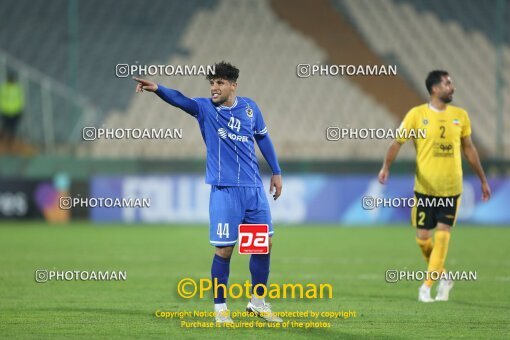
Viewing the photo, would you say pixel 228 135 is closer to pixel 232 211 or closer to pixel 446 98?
pixel 232 211

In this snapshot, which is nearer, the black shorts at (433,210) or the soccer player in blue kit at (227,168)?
the soccer player in blue kit at (227,168)

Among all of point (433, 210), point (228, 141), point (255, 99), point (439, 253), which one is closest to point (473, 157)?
point (433, 210)

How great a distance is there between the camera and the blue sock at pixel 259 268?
25.8ft

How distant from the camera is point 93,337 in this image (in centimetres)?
691

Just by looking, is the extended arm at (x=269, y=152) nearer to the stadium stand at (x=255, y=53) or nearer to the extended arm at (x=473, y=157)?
the extended arm at (x=473, y=157)

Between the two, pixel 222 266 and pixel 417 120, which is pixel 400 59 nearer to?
pixel 417 120

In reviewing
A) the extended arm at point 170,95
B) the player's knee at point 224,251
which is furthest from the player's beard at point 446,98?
the player's knee at point 224,251

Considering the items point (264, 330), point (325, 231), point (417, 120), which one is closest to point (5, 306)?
point (264, 330)

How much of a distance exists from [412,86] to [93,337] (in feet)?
65.8

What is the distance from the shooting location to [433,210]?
9.83 m

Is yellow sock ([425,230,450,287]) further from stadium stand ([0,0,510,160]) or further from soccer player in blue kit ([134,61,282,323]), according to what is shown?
stadium stand ([0,0,510,160])

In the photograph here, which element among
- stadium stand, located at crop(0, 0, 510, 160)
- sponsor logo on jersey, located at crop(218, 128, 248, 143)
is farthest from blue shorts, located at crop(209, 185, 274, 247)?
stadium stand, located at crop(0, 0, 510, 160)

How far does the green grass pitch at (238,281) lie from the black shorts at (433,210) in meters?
0.76

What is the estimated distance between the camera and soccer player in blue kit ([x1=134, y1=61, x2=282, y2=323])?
301 inches
